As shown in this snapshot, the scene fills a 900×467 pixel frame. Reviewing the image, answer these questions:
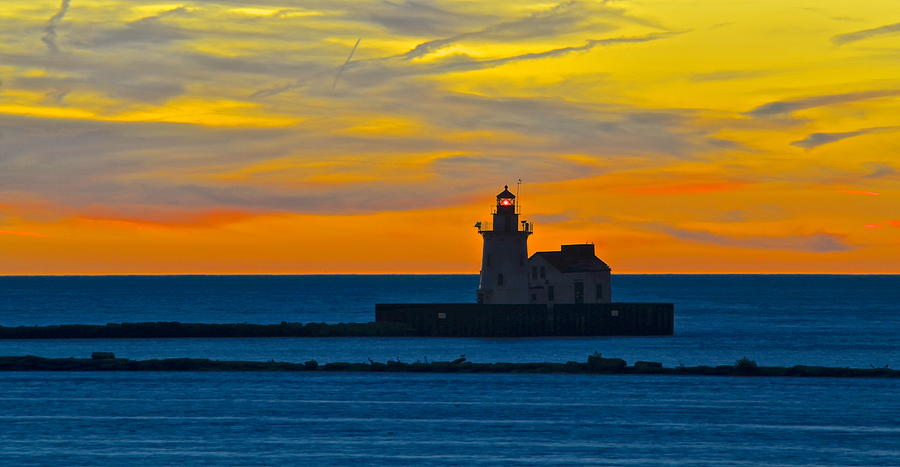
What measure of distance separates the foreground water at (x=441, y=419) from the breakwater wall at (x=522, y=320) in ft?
80.9

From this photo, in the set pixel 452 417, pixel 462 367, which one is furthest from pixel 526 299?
pixel 452 417

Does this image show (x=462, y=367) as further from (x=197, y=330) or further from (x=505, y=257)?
(x=197, y=330)

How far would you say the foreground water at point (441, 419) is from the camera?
3872cm

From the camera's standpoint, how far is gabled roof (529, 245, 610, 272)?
89.9 meters

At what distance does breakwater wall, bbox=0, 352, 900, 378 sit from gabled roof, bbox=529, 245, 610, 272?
25.7 m

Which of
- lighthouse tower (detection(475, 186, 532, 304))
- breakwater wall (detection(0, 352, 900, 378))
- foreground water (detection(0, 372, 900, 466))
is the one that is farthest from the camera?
lighthouse tower (detection(475, 186, 532, 304))

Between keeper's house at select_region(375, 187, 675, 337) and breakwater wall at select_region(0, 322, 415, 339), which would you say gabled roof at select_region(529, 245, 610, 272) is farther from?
breakwater wall at select_region(0, 322, 415, 339)

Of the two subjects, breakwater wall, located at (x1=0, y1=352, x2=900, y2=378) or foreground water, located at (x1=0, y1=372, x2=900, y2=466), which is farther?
breakwater wall, located at (x1=0, y1=352, x2=900, y2=378)

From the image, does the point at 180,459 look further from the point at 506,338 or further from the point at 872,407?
the point at 506,338

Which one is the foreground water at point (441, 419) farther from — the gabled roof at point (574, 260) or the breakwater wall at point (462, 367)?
the gabled roof at point (574, 260)

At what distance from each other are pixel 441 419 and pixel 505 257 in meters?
39.5

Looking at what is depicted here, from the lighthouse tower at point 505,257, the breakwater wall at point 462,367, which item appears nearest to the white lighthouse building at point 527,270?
the lighthouse tower at point 505,257

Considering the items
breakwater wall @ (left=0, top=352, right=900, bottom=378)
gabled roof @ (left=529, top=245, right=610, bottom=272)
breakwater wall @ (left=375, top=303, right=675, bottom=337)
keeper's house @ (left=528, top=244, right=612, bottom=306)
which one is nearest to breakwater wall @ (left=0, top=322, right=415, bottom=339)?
breakwater wall @ (left=375, top=303, right=675, bottom=337)

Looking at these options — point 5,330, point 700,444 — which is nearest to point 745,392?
point 700,444
